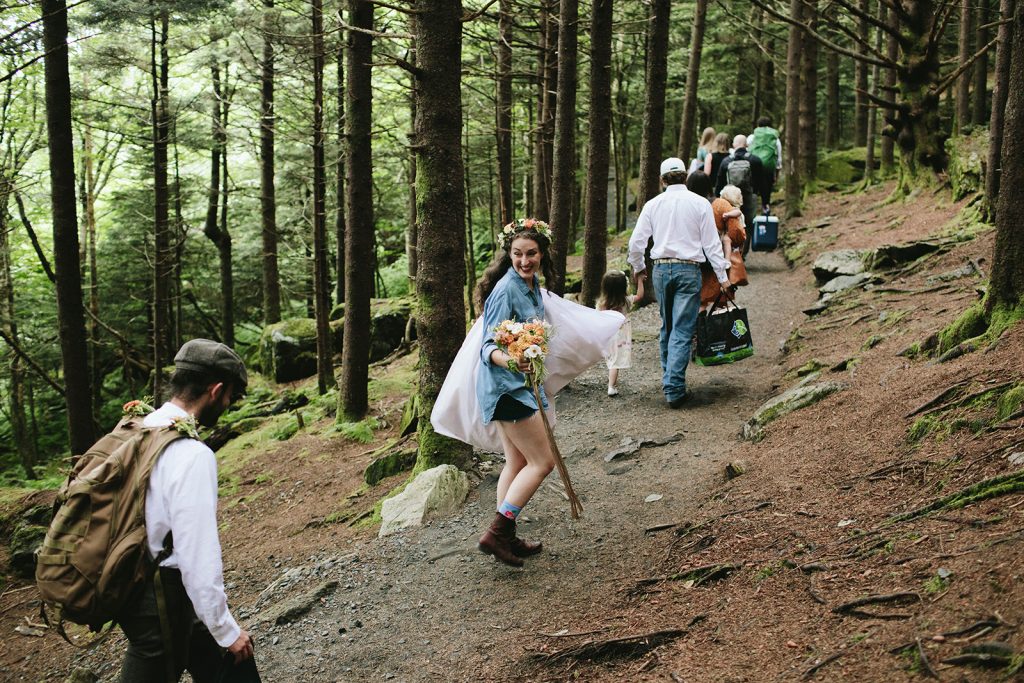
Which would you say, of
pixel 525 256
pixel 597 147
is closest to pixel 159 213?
pixel 597 147

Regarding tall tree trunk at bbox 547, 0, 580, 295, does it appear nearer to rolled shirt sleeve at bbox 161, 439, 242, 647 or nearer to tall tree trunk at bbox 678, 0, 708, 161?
rolled shirt sleeve at bbox 161, 439, 242, 647

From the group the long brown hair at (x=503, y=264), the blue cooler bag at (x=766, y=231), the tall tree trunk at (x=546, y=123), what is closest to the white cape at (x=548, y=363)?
the long brown hair at (x=503, y=264)

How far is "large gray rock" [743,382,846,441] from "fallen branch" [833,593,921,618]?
350cm

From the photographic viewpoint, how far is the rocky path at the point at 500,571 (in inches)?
190

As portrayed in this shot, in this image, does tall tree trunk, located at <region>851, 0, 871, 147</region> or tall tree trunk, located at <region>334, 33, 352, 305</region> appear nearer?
tall tree trunk, located at <region>334, 33, 352, 305</region>

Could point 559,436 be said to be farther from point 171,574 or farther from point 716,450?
point 171,574

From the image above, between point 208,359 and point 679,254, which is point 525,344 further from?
point 679,254

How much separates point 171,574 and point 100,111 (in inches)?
782

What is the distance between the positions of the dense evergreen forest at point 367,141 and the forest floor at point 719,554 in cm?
147

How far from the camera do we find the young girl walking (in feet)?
29.3

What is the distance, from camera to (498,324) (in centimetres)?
514

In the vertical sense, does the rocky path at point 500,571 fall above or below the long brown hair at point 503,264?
below

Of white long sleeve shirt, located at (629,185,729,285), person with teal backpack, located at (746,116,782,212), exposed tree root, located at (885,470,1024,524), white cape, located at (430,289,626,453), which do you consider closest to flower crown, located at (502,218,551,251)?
white cape, located at (430,289,626,453)

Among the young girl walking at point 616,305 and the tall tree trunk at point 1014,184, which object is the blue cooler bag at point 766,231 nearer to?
the young girl walking at point 616,305
